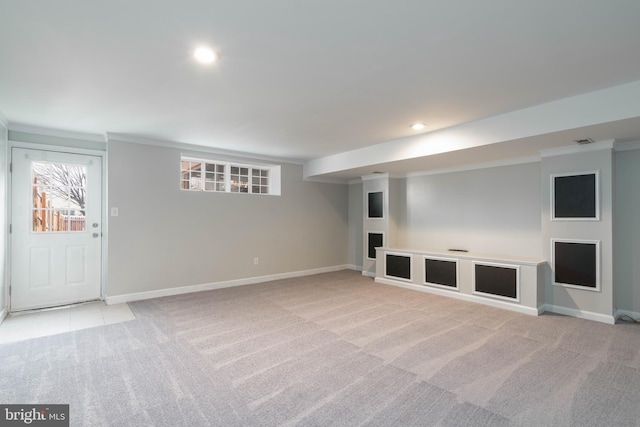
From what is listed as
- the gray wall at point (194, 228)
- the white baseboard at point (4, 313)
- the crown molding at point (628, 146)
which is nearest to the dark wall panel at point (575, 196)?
the crown molding at point (628, 146)

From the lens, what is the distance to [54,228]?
4289 mm

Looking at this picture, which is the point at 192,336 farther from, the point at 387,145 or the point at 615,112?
the point at 615,112

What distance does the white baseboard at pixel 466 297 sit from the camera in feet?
13.1

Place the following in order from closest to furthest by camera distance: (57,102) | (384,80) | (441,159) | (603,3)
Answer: (603,3) < (384,80) < (57,102) < (441,159)

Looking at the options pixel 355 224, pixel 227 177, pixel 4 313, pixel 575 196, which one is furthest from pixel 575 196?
pixel 4 313

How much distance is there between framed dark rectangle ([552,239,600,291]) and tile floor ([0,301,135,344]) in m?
5.30

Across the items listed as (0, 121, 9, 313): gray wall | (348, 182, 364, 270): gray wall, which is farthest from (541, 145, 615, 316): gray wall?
(0, 121, 9, 313): gray wall

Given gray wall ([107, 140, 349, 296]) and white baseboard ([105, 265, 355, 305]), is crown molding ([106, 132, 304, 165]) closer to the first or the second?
gray wall ([107, 140, 349, 296])

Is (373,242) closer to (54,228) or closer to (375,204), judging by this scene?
(375,204)

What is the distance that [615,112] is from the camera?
9.24 feet

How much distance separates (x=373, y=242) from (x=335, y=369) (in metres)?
4.06

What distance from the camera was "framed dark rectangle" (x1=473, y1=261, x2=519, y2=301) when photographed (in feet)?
13.4

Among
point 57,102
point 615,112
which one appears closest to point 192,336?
point 57,102

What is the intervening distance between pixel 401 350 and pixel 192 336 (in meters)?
2.08
